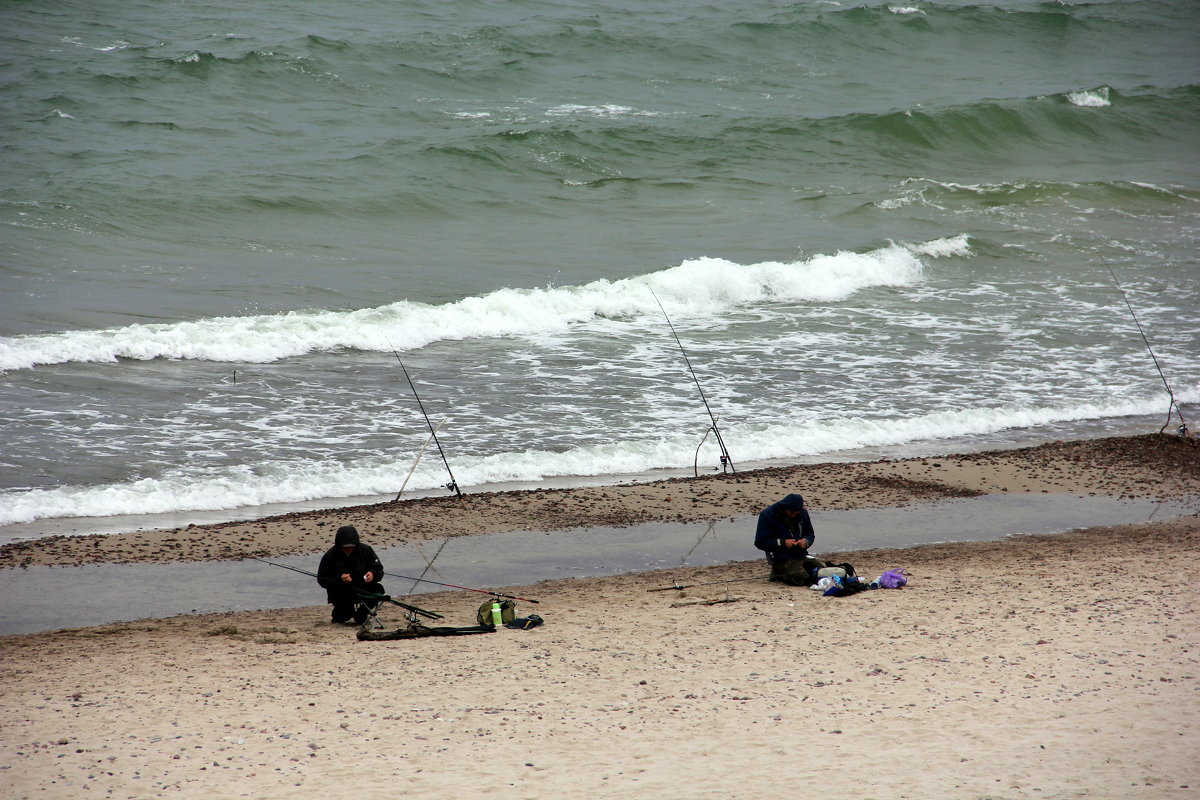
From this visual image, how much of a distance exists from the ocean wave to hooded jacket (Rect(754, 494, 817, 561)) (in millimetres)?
2732

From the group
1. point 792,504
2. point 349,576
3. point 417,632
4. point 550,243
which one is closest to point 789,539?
point 792,504

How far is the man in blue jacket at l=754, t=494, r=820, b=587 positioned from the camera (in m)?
7.47

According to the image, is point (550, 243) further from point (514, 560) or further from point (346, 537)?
point (346, 537)

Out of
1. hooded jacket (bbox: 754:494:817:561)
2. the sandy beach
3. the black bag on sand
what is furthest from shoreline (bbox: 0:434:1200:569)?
the black bag on sand

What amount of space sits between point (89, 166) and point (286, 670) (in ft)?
53.1

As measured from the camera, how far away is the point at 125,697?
5.63 m

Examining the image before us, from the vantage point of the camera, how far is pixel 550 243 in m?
18.5

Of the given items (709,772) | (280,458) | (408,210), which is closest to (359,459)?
(280,458)

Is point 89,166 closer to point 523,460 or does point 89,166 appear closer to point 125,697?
point 523,460

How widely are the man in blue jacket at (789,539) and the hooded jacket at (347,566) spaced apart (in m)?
2.45

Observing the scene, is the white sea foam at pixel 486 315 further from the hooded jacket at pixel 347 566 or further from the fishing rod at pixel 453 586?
the hooded jacket at pixel 347 566

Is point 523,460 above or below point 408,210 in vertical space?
below

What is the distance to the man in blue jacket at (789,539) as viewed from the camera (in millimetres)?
7473

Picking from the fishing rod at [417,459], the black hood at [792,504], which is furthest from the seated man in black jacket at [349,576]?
the black hood at [792,504]
